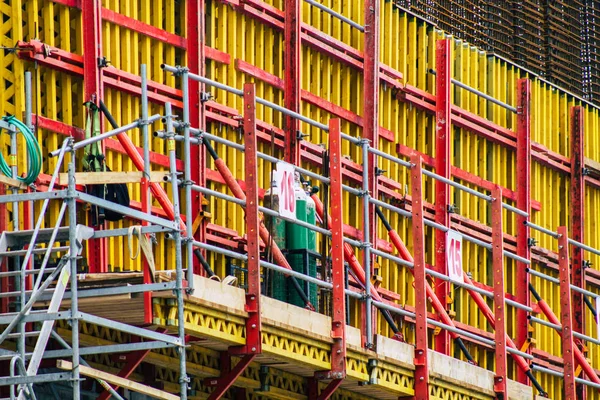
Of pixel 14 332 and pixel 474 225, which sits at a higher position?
pixel 474 225

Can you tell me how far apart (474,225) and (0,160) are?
14155 millimetres

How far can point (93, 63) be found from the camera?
25109 mm

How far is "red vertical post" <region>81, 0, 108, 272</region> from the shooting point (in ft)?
81.4

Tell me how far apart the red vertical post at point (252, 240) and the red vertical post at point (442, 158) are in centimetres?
1006

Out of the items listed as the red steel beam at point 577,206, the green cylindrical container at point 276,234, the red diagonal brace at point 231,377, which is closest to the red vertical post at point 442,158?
the red steel beam at point 577,206

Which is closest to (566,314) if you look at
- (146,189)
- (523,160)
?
(523,160)

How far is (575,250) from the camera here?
3803 cm

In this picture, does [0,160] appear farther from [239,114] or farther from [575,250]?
[575,250]

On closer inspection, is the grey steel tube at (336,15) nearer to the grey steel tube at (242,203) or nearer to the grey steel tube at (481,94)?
the grey steel tube at (481,94)

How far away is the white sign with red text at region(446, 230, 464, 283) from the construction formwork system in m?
1.00

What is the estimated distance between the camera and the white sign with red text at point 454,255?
96.7 ft

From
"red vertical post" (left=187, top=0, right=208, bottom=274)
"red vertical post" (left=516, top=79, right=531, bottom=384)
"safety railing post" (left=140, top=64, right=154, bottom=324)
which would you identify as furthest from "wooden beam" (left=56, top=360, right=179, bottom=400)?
"red vertical post" (left=516, top=79, right=531, bottom=384)

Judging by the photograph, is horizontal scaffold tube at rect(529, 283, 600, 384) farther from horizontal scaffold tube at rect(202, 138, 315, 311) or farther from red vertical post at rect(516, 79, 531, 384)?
horizontal scaffold tube at rect(202, 138, 315, 311)

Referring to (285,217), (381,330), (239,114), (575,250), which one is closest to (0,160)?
(285,217)
